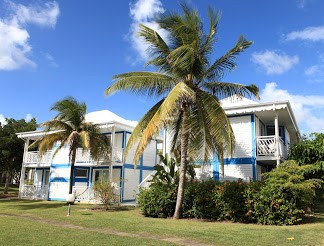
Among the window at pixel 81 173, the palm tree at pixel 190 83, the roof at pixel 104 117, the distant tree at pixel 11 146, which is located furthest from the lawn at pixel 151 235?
the distant tree at pixel 11 146

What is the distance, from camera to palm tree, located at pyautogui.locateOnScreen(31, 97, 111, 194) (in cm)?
1950

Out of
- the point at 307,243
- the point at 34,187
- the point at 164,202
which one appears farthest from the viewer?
the point at 34,187

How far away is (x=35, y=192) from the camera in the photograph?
2666cm

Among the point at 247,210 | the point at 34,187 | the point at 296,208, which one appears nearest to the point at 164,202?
the point at 247,210

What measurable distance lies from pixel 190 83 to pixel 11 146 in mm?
23431

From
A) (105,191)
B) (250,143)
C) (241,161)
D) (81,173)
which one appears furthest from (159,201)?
(81,173)

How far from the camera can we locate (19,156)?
31.7 meters

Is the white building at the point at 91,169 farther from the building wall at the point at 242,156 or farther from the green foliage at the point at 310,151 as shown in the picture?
the green foliage at the point at 310,151

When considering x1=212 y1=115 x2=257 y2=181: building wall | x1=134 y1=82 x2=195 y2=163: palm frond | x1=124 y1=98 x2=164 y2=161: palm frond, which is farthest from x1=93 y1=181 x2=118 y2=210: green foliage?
x1=134 y1=82 x2=195 y2=163: palm frond

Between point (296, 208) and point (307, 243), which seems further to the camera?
point (296, 208)

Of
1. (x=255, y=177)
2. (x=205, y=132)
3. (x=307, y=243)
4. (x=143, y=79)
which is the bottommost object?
(x=307, y=243)

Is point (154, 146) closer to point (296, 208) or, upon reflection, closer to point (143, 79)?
point (143, 79)

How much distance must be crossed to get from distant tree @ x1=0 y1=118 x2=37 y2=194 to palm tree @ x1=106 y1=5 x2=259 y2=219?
21.0m

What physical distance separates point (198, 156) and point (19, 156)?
79.7ft
